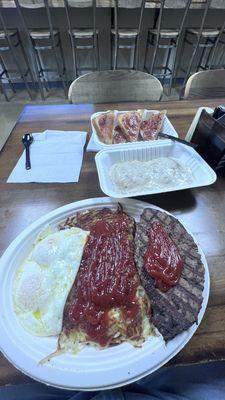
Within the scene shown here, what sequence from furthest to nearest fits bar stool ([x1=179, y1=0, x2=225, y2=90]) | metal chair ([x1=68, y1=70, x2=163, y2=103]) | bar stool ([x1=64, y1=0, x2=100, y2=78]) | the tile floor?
the tile floor < bar stool ([x1=179, y1=0, x2=225, y2=90]) < bar stool ([x1=64, y1=0, x2=100, y2=78]) < metal chair ([x1=68, y1=70, x2=163, y2=103])

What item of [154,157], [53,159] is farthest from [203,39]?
[53,159]

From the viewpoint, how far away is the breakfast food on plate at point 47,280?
0.50 m

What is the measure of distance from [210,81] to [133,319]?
5.21 ft

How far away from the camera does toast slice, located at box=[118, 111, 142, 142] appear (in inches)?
39.6

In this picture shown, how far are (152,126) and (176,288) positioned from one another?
766 millimetres

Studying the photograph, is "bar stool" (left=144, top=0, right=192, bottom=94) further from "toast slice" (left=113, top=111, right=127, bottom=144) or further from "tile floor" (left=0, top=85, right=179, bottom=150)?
"toast slice" (left=113, top=111, right=127, bottom=144)

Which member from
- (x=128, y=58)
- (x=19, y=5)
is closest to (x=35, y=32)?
(x=19, y=5)

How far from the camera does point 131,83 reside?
146 cm

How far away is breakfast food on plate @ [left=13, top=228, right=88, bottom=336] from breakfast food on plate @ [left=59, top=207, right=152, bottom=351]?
0.02 meters

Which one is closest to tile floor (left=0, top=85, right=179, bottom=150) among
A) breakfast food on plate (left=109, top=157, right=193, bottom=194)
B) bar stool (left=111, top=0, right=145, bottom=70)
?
bar stool (left=111, top=0, right=145, bottom=70)

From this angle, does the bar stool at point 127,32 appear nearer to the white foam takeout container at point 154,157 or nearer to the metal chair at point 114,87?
the metal chair at point 114,87

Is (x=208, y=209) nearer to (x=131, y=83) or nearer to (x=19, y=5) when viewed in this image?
(x=131, y=83)

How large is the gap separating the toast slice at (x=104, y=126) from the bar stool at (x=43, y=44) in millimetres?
2145

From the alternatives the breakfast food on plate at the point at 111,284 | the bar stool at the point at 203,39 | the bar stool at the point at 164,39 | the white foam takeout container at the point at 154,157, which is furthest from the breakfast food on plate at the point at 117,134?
the bar stool at the point at 203,39
